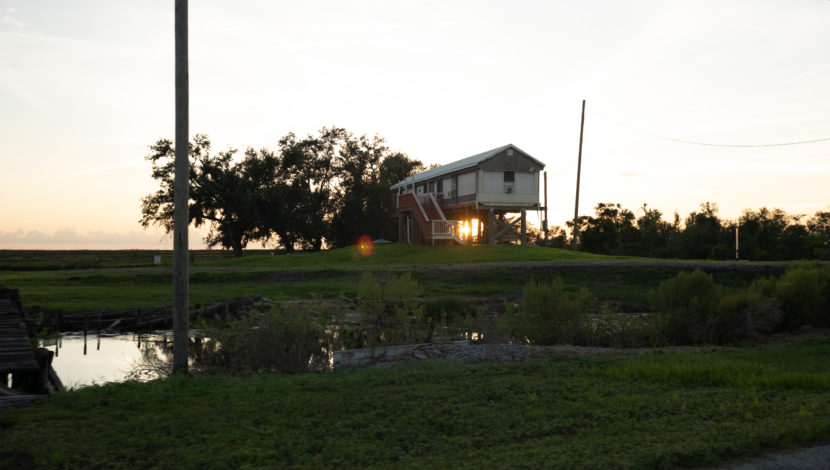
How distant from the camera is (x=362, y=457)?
19.5ft

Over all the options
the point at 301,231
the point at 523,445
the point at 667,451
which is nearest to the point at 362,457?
the point at 523,445

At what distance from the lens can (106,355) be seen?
16203mm

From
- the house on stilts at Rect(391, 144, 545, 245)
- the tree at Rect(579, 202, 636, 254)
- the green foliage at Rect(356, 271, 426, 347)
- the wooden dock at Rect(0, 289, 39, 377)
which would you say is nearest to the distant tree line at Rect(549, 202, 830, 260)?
the tree at Rect(579, 202, 636, 254)

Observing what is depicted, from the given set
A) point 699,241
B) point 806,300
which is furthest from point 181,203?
point 699,241

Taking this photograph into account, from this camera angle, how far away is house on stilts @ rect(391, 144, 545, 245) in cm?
4244

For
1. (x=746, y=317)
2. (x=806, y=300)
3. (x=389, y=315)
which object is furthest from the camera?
(x=806, y=300)

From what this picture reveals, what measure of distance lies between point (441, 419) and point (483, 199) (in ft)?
117

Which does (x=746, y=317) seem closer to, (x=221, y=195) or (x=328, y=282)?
(x=328, y=282)

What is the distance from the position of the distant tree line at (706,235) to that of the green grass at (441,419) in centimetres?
3792

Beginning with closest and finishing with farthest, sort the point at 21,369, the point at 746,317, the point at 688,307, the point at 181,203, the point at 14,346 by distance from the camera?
1. the point at 21,369
2. the point at 14,346
3. the point at 181,203
4. the point at 746,317
5. the point at 688,307

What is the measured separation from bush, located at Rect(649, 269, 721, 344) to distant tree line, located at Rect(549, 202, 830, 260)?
31.4 meters

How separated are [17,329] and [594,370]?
11125 mm

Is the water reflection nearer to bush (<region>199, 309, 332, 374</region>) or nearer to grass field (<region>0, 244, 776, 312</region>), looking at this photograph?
bush (<region>199, 309, 332, 374</region>)

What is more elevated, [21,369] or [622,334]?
[21,369]
